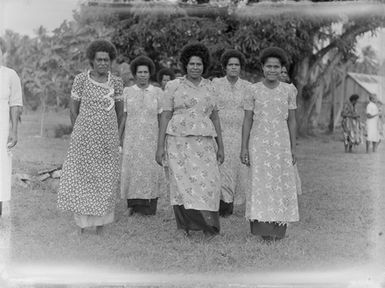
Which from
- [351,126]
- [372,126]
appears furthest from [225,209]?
[351,126]

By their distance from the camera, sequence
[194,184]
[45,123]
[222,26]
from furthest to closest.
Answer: [45,123] < [222,26] < [194,184]

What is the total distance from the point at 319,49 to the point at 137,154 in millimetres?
11602

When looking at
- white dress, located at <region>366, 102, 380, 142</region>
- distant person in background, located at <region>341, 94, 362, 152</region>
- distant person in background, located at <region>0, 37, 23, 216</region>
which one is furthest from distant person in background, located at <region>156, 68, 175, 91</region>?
white dress, located at <region>366, 102, 380, 142</region>

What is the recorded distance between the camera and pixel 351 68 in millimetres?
31734

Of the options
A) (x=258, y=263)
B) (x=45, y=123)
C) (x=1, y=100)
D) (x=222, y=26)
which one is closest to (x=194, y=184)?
(x=258, y=263)

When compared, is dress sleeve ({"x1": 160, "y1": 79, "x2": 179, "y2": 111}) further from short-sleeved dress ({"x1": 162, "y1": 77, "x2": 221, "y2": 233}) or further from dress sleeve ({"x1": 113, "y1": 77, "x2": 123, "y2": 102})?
dress sleeve ({"x1": 113, "y1": 77, "x2": 123, "y2": 102})

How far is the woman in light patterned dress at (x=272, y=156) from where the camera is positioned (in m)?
5.99

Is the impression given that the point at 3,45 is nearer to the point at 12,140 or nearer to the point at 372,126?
the point at 12,140

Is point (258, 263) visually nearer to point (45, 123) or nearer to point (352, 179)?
point (352, 179)

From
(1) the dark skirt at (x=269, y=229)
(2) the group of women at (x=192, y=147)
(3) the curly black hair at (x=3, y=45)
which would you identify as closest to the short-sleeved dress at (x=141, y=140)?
(2) the group of women at (x=192, y=147)

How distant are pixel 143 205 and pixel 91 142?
5.74 feet

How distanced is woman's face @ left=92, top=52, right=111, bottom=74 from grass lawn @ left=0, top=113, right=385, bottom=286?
1.62 m

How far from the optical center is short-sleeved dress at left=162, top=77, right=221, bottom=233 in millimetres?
6008

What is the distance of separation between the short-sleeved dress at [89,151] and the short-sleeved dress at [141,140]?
4.90 feet
